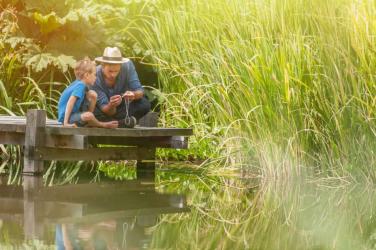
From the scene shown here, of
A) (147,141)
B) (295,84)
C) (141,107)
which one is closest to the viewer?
(295,84)

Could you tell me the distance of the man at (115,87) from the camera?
10.4 meters

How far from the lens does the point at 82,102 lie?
1024cm

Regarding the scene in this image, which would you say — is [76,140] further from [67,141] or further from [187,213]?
[187,213]

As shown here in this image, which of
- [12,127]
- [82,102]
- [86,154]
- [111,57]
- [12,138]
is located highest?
[111,57]

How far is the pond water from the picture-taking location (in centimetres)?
631

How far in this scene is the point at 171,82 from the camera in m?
12.4

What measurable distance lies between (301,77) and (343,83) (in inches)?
16.0

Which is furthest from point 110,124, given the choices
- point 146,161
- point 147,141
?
point 146,161

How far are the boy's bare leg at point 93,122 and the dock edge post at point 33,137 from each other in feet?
1.32

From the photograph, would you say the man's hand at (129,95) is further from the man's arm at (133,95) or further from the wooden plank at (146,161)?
the wooden plank at (146,161)

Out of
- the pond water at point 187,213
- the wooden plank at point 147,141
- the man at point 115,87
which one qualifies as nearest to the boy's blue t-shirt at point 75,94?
the man at point 115,87

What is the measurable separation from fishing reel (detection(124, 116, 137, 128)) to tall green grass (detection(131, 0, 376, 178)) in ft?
2.38

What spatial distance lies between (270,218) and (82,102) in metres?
3.23

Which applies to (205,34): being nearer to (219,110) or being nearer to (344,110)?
(219,110)
